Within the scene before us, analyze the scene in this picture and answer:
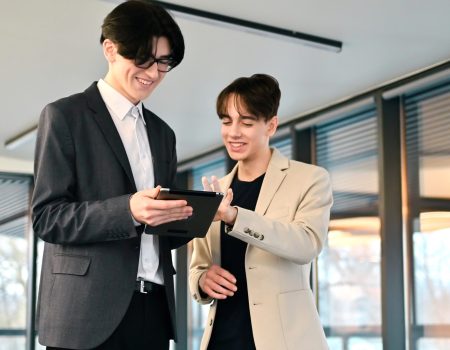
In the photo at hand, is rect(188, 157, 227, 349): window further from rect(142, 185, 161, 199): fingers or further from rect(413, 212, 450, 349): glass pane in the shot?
rect(142, 185, 161, 199): fingers

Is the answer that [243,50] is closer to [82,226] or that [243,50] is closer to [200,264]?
[200,264]

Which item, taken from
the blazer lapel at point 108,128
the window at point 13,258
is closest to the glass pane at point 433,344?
the blazer lapel at point 108,128

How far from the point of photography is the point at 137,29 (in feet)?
5.91

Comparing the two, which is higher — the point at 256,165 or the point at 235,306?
the point at 256,165

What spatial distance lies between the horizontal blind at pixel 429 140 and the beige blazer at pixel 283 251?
3463 mm

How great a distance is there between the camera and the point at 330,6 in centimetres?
459

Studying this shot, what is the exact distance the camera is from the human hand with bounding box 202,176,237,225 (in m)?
2.12

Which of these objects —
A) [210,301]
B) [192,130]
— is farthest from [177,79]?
[210,301]

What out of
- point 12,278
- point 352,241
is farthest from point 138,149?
point 12,278

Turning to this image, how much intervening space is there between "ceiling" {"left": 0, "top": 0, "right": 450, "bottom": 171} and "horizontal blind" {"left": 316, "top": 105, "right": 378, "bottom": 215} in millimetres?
273

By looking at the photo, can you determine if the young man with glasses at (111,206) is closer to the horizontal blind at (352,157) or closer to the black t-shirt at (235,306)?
the black t-shirt at (235,306)

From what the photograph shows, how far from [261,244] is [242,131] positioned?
0.40m

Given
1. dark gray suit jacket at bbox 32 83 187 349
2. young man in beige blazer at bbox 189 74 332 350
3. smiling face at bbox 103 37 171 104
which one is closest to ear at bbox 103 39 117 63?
smiling face at bbox 103 37 171 104

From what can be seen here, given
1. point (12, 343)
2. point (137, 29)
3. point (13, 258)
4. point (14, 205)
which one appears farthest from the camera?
point (14, 205)
